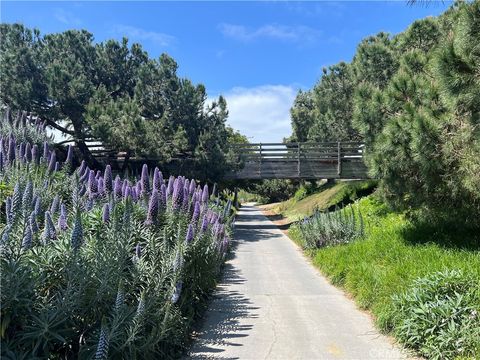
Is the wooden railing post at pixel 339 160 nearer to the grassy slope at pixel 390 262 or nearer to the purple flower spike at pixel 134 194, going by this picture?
the grassy slope at pixel 390 262

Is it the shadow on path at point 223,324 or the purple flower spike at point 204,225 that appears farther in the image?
the purple flower spike at point 204,225

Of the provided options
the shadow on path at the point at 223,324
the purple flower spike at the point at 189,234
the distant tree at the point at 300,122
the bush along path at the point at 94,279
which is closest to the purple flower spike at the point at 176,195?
the bush along path at the point at 94,279

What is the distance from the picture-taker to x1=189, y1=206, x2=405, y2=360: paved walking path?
484 centimetres

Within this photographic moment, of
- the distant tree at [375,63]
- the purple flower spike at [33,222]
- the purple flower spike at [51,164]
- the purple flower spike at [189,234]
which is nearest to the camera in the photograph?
the purple flower spike at [33,222]

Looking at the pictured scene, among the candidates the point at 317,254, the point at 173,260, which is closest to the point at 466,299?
the point at 173,260

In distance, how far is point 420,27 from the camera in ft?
42.0

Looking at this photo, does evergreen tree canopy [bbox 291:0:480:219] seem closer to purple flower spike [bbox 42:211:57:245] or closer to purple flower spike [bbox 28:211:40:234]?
purple flower spike [bbox 42:211:57:245]

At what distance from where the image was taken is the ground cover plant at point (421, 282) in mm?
4406

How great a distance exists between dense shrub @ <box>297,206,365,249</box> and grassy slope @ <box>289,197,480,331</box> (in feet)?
3.49

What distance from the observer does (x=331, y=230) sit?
1173cm

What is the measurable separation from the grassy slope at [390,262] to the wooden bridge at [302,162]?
37.7 feet

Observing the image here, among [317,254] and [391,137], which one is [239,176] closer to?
[317,254]

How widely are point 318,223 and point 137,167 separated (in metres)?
10.3

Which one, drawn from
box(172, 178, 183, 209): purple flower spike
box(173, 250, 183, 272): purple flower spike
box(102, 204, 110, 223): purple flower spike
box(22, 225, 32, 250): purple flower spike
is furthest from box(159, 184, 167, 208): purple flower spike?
box(22, 225, 32, 250): purple flower spike
